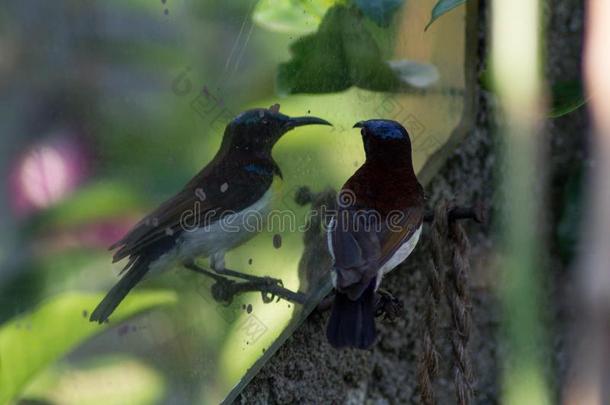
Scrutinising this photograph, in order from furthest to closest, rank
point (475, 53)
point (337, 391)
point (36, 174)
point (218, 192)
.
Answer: point (475, 53), point (337, 391), point (218, 192), point (36, 174)

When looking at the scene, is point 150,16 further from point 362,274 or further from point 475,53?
point 475,53

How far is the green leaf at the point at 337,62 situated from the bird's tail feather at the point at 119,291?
23 centimetres

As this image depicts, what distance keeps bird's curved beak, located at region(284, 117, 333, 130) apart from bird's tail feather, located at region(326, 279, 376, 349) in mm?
170

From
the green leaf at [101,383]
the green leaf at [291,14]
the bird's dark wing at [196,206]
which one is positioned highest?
the green leaf at [291,14]

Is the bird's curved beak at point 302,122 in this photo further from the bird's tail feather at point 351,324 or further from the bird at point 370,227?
the bird's tail feather at point 351,324

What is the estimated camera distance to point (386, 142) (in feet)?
2.88

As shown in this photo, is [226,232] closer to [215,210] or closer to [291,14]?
[215,210]

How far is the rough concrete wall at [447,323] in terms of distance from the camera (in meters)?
1.00

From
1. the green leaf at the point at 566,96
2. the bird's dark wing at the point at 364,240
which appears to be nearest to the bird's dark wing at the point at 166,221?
the bird's dark wing at the point at 364,240

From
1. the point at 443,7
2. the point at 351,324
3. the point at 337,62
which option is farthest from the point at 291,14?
the point at 351,324

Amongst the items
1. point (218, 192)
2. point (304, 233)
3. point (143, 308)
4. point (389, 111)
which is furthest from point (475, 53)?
point (143, 308)

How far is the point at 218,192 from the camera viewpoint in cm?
79

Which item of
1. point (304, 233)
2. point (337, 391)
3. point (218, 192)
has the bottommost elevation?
point (337, 391)

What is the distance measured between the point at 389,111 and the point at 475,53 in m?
0.24
